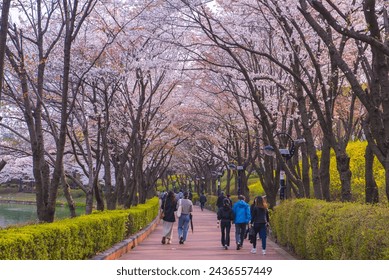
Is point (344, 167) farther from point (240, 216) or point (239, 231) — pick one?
point (239, 231)

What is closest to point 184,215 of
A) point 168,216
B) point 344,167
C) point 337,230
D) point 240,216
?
point 168,216

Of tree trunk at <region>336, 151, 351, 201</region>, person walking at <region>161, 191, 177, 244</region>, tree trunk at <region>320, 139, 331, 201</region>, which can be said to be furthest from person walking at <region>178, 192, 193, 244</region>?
tree trunk at <region>336, 151, 351, 201</region>

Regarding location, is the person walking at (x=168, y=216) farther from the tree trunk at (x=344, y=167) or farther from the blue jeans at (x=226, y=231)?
the tree trunk at (x=344, y=167)

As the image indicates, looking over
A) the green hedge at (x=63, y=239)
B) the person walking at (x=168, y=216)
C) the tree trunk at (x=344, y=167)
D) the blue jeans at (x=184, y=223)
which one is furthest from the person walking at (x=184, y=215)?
the tree trunk at (x=344, y=167)

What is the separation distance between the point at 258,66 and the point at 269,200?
19.2ft

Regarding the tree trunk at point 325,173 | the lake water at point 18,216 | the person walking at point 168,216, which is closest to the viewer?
the tree trunk at point 325,173

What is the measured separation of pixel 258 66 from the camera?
21047 millimetres

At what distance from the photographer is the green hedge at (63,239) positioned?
683 centimetres

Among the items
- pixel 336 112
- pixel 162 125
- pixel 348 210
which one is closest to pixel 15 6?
pixel 348 210

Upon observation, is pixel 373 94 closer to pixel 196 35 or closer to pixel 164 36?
pixel 164 36

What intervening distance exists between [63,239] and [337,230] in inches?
157

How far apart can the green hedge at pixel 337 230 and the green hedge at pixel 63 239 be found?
3.88 meters

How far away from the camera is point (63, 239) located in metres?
9.09

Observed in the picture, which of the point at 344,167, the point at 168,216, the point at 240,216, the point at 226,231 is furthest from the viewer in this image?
the point at 168,216
